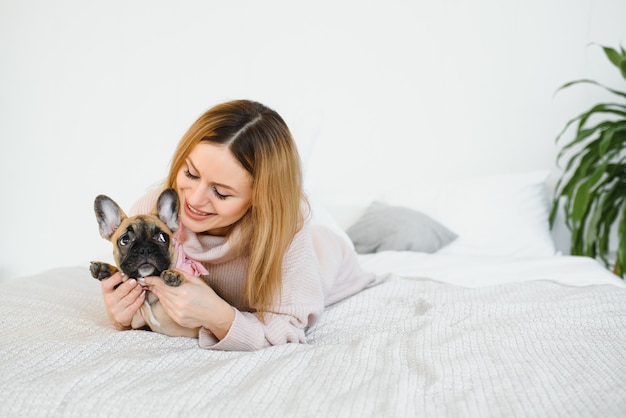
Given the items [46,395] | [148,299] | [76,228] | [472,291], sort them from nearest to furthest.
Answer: [46,395] < [148,299] < [472,291] < [76,228]

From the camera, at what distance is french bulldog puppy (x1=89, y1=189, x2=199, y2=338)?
1265 millimetres

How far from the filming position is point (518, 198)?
312 centimetres

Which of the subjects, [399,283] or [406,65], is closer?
[399,283]

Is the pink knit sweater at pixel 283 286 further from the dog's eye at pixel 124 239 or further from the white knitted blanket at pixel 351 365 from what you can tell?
the dog's eye at pixel 124 239

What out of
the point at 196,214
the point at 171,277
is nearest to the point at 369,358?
the point at 171,277

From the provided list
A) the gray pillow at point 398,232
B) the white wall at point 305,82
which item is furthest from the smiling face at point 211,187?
the white wall at point 305,82

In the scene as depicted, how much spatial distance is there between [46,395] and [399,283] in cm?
123

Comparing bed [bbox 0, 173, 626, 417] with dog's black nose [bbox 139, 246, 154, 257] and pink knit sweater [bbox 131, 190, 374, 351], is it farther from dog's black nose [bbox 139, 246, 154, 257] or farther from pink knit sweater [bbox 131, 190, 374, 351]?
dog's black nose [bbox 139, 246, 154, 257]

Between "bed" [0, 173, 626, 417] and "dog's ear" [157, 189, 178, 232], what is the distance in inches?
9.8

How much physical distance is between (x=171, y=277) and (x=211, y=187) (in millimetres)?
303

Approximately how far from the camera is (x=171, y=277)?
4.15 feet

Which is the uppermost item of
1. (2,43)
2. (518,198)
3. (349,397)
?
(2,43)

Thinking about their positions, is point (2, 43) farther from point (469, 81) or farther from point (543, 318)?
point (543, 318)

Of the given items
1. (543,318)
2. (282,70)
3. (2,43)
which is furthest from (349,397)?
(2,43)
